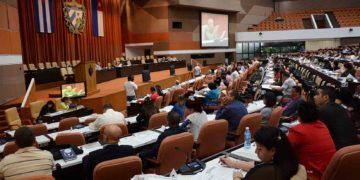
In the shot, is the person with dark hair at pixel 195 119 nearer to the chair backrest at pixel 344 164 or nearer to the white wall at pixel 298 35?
the chair backrest at pixel 344 164

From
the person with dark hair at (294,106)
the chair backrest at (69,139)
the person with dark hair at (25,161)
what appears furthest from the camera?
the person with dark hair at (294,106)

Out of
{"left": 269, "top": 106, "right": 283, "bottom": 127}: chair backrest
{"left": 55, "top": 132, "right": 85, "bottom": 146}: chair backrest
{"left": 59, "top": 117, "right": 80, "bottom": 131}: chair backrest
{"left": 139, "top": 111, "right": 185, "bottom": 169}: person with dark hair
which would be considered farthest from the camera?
{"left": 59, "top": 117, "right": 80, "bottom": 131}: chair backrest

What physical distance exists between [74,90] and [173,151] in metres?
6.89

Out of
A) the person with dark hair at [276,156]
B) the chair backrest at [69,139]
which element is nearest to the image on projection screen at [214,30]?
the chair backrest at [69,139]

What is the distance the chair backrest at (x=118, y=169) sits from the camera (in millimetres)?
3111

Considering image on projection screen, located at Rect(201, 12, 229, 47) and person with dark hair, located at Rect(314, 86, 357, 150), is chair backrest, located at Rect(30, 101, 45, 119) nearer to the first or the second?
person with dark hair, located at Rect(314, 86, 357, 150)

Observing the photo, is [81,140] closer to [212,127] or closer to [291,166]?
[212,127]

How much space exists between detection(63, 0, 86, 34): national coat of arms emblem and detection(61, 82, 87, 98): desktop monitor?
904cm

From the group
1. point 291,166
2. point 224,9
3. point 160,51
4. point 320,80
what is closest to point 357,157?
point 291,166

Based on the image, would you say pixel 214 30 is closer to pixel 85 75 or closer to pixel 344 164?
pixel 85 75

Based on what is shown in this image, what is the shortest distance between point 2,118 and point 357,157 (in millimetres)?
9184

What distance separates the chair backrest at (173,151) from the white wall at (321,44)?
92.4 ft

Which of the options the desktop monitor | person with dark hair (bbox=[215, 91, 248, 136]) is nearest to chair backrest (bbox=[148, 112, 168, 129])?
person with dark hair (bbox=[215, 91, 248, 136])

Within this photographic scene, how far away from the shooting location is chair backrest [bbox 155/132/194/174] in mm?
3967
